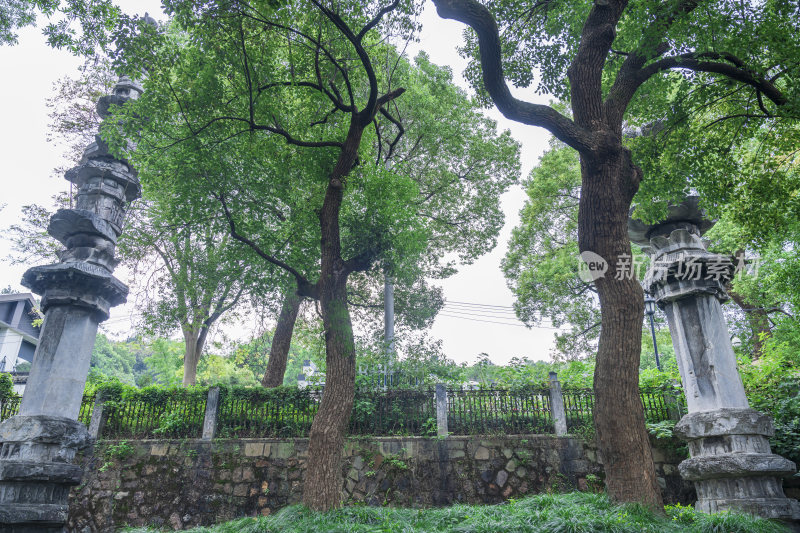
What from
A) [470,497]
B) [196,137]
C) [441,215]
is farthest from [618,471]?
[441,215]

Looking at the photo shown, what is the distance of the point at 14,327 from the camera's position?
2477 centimetres

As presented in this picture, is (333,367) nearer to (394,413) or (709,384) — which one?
(394,413)

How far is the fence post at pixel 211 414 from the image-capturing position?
10045 mm

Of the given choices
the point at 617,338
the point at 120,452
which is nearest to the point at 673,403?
the point at 617,338

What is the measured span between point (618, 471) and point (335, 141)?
6.88m

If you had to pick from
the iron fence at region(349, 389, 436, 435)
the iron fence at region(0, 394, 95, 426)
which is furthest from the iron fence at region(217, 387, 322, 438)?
the iron fence at region(0, 394, 95, 426)

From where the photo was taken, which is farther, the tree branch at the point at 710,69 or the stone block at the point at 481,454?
the stone block at the point at 481,454

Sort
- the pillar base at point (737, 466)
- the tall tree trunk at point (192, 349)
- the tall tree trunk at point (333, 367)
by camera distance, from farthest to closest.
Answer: the tall tree trunk at point (192, 349) < the tall tree trunk at point (333, 367) < the pillar base at point (737, 466)

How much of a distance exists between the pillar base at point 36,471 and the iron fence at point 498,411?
6671mm

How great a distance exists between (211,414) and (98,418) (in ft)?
8.36

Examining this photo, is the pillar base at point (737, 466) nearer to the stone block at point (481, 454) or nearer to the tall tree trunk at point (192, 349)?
the stone block at point (481, 454)

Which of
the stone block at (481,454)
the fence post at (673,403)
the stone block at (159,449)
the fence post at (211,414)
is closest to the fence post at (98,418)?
the stone block at (159,449)

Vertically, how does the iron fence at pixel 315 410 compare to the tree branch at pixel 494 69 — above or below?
below

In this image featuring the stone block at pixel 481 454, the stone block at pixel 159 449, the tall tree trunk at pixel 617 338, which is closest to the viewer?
the tall tree trunk at pixel 617 338
